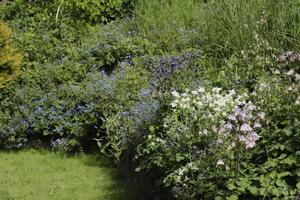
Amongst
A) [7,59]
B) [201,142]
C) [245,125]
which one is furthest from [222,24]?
[245,125]

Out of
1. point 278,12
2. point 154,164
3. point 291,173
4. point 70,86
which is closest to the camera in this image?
point 291,173

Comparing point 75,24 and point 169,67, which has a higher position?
point 169,67

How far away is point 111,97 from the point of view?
289 inches

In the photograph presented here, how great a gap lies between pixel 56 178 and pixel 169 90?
1821 millimetres

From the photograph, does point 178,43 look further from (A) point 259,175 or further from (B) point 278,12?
(A) point 259,175

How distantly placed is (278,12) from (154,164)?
3.17 meters

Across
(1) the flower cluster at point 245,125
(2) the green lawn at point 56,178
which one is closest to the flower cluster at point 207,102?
(1) the flower cluster at point 245,125

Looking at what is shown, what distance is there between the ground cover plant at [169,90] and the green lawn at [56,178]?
236 mm

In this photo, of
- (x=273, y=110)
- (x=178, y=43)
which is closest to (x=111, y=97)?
(x=178, y=43)

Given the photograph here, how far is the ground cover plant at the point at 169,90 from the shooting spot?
14.5ft

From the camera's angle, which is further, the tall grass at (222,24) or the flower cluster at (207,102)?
the tall grass at (222,24)

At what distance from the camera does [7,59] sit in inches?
320

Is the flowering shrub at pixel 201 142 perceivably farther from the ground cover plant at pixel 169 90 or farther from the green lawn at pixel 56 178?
the green lawn at pixel 56 178

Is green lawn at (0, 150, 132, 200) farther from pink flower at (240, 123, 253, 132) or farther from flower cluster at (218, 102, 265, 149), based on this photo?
pink flower at (240, 123, 253, 132)
